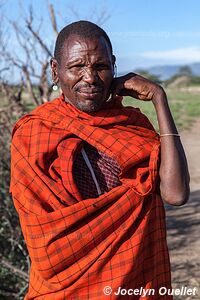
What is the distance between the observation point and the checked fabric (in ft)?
5.28

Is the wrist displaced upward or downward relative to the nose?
downward

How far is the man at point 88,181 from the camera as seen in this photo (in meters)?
1.62

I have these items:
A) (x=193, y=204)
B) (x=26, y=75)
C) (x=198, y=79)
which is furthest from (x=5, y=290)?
(x=198, y=79)

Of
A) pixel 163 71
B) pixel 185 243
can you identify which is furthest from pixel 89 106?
pixel 163 71

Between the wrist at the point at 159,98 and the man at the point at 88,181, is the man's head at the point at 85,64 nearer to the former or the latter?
the man at the point at 88,181

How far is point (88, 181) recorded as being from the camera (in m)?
1.67

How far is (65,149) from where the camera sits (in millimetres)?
1623

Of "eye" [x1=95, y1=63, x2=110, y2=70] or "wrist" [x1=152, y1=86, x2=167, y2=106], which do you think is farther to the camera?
"wrist" [x1=152, y1=86, x2=167, y2=106]

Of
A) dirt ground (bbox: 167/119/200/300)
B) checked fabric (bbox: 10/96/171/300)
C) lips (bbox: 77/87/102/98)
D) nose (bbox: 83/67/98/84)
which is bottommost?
dirt ground (bbox: 167/119/200/300)

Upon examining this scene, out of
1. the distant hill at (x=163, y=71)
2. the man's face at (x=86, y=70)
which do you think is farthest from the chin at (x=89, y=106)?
the distant hill at (x=163, y=71)

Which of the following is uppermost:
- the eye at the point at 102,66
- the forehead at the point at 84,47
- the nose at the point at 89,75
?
the forehead at the point at 84,47

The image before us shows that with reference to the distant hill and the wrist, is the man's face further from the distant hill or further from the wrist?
the distant hill

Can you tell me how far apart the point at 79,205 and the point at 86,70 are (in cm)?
42

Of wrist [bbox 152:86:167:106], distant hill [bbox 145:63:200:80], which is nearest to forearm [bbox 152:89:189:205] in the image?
wrist [bbox 152:86:167:106]
